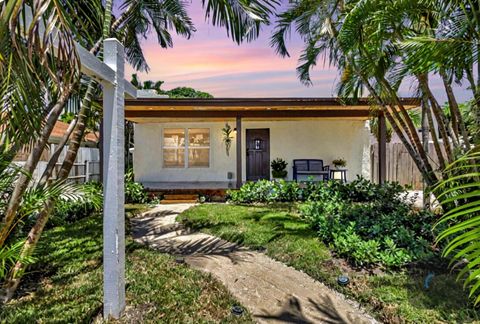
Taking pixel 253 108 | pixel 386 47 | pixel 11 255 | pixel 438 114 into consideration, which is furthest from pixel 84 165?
pixel 438 114

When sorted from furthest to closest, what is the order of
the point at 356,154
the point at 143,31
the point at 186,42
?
1. the point at 356,154
2. the point at 186,42
3. the point at 143,31

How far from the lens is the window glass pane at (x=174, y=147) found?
40.0 feet

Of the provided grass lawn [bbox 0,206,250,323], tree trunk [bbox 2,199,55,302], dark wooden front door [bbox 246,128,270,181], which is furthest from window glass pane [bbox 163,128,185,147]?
tree trunk [bbox 2,199,55,302]

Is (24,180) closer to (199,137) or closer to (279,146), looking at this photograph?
(199,137)

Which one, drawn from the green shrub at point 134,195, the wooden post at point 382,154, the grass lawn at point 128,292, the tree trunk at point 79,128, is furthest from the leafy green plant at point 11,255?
the wooden post at point 382,154

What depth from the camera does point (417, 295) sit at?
129 inches

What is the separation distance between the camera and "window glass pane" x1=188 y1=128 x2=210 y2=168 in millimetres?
12180

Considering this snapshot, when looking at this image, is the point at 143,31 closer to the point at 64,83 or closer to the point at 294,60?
the point at 294,60

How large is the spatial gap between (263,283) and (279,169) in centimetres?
807

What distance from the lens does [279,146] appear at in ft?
39.0

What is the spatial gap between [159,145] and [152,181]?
145 centimetres

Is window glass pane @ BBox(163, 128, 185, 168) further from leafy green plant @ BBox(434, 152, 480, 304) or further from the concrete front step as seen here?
leafy green plant @ BBox(434, 152, 480, 304)

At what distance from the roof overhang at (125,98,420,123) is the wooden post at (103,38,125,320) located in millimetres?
6216

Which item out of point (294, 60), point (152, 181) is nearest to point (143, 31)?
point (294, 60)
